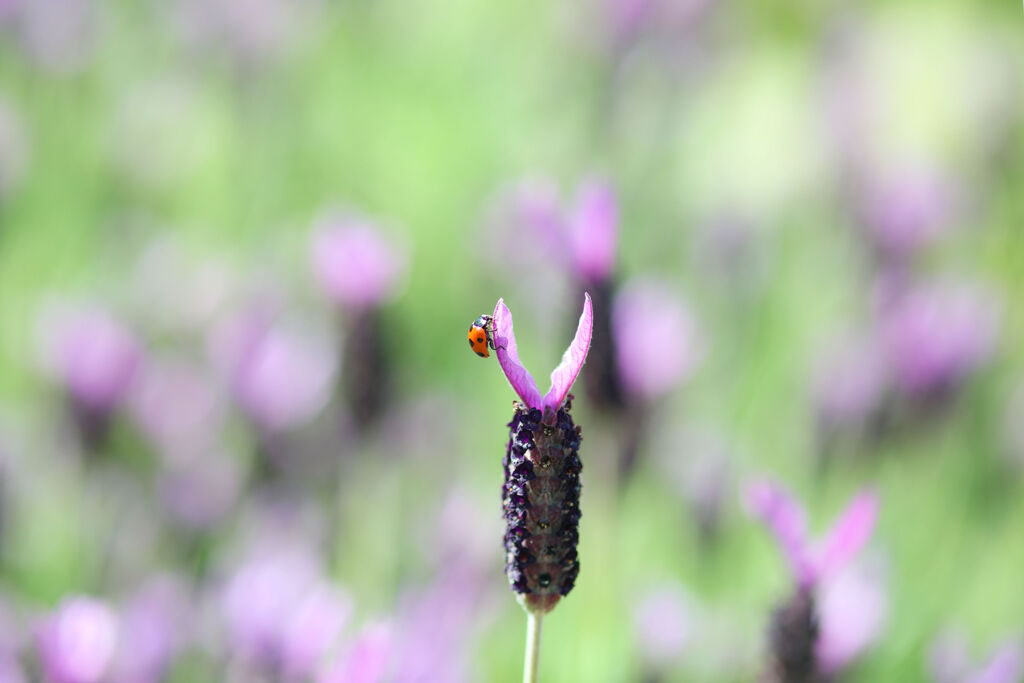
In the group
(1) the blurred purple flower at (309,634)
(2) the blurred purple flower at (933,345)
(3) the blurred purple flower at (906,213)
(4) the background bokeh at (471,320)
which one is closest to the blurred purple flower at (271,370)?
(4) the background bokeh at (471,320)

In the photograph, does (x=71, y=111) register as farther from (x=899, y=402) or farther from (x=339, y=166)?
(x=899, y=402)

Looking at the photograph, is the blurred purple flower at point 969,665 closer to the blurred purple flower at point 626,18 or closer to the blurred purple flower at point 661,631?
the blurred purple flower at point 661,631

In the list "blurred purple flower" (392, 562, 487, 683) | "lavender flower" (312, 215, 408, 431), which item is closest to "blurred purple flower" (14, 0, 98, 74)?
"lavender flower" (312, 215, 408, 431)

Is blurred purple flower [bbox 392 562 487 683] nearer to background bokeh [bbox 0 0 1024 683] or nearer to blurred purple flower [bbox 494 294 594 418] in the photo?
background bokeh [bbox 0 0 1024 683]

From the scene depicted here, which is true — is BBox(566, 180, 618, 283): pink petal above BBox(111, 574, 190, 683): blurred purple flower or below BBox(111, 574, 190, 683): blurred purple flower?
above

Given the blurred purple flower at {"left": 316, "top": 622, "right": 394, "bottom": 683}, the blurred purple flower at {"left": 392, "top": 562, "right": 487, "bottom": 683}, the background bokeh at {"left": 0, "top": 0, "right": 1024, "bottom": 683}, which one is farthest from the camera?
the background bokeh at {"left": 0, "top": 0, "right": 1024, "bottom": 683}

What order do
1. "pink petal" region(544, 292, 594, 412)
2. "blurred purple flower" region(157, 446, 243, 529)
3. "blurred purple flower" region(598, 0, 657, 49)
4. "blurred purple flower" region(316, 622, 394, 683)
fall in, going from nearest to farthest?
"pink petal" region(544, 292, 594, 412), "blurred purple flower" region(316, 622, 394, 683), "blurred purple flower" region(157, 446, 243, 529), "blurred purple flower" region(598, 0, 657, 49)
